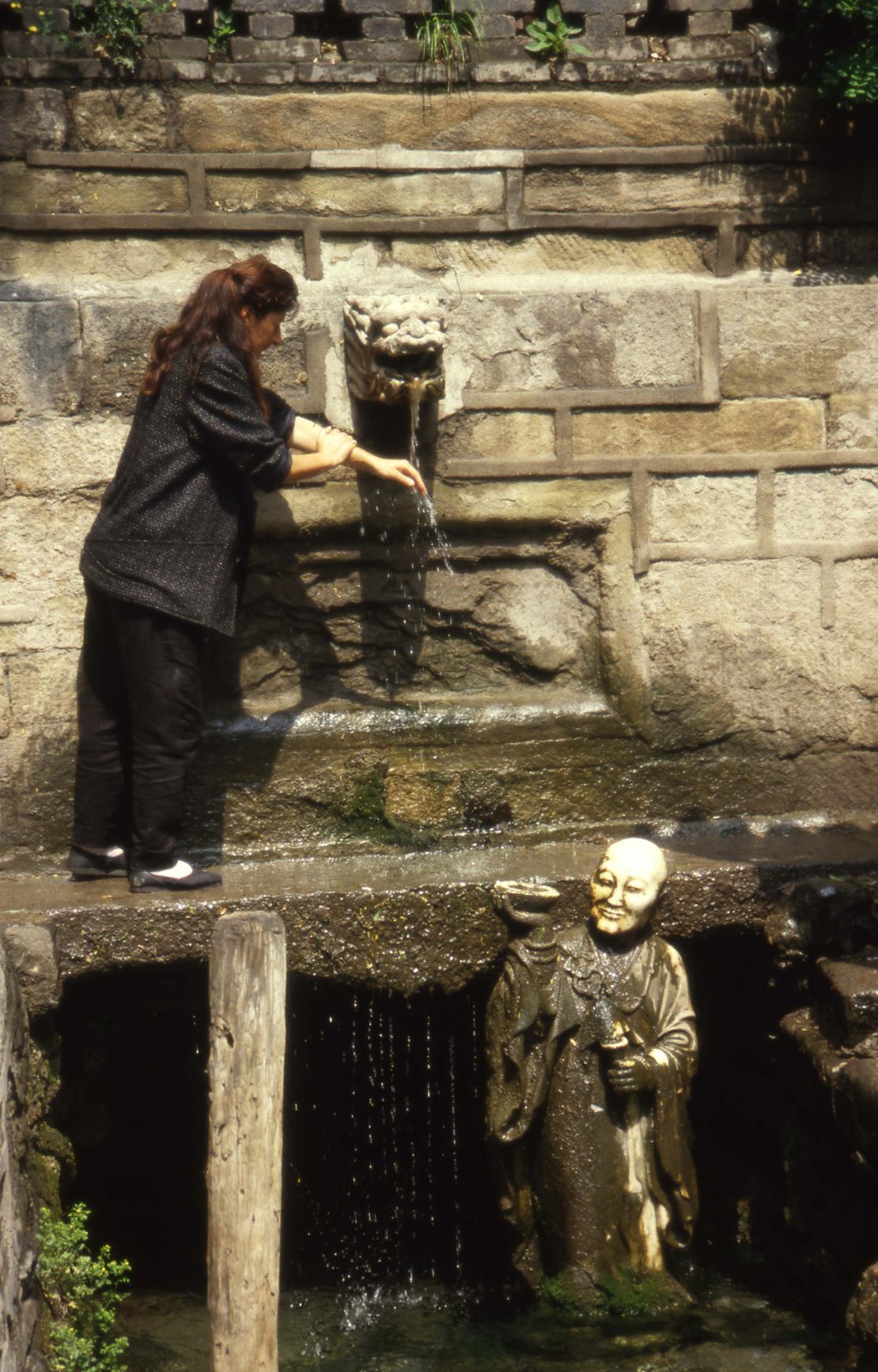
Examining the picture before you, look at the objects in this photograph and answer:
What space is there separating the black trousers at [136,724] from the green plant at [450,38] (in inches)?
78.7

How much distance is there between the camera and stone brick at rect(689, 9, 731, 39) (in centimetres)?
576

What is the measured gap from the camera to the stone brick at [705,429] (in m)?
5.87

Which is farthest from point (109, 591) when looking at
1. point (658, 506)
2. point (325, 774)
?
point (658, 506)

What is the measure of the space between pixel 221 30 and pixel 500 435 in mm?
1542

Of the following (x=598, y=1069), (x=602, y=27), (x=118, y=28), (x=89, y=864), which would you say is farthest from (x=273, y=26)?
(x=598, y=1069)

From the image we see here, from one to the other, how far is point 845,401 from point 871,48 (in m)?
1.11

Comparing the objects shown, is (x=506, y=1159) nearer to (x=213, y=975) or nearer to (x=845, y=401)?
(x=213, y=975)

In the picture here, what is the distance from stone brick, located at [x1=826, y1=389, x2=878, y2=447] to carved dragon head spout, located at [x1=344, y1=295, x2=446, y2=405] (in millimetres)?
1362

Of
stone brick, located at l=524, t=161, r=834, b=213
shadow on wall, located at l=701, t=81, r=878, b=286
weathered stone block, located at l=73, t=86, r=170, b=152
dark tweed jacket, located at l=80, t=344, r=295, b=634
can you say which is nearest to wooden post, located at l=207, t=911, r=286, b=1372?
dark tweed jacket, located at l=80, t=344, r=295, b=634

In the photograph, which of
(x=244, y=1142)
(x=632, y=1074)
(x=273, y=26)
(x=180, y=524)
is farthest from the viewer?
(x=273, y=26)

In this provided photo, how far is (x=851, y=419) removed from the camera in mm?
5941

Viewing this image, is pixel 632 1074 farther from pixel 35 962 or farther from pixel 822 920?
pixel 35 962

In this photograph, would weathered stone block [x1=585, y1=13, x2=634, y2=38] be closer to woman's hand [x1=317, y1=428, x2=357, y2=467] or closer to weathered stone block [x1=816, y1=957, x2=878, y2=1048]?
woman's hand [x1=317, y1=428, x2=357, y2=467]

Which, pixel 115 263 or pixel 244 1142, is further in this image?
pixel 115 263
